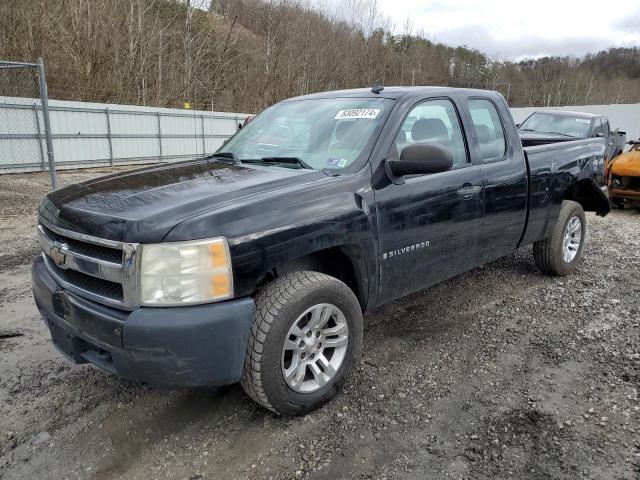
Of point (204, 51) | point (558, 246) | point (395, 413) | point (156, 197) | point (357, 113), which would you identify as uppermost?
point (204, 51)

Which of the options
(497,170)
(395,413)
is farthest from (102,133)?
(395,413)

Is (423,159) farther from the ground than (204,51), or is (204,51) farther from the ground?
(204,51)

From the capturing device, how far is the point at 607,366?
345 cm

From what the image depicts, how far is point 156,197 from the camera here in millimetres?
2686

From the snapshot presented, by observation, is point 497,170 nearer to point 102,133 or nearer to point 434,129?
point 434,129

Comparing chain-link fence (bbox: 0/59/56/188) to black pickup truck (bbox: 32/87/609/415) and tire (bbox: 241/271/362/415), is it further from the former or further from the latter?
tire (bbox: 241/271/362/415)

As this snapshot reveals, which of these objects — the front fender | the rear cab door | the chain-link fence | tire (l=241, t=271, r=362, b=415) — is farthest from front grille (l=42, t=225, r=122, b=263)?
the chain-link fence

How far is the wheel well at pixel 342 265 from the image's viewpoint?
2.99 meters

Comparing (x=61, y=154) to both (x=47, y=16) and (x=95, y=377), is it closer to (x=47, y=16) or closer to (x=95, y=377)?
(x=47, y=16)

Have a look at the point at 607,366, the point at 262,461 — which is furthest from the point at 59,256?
the point at 607,366

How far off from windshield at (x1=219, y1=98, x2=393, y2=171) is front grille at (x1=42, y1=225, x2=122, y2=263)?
53.3 inches

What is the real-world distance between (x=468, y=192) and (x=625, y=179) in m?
7.21

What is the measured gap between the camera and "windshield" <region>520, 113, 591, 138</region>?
1141 cm

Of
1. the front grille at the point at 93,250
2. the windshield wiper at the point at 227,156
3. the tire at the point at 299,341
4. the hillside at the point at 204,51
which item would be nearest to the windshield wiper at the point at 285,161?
the windshield wiper at the point at 227,156
